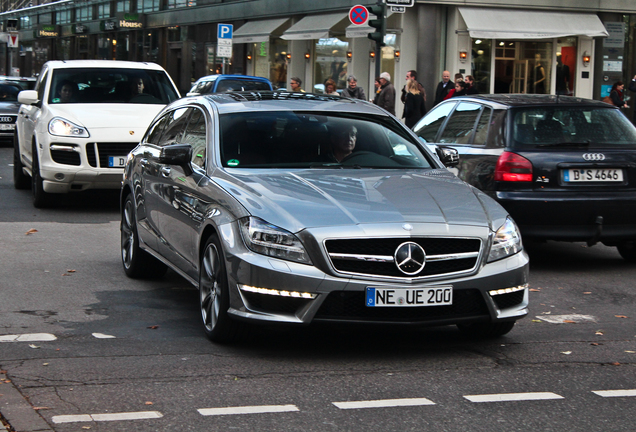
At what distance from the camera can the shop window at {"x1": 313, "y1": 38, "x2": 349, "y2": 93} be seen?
112 ft

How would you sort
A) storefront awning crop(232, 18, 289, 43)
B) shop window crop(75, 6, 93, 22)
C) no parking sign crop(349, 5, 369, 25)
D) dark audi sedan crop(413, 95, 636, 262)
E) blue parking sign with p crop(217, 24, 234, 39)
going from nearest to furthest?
dark audi sedan crop(413, 95, 636, 262)
no parking sign crop(349, 5, 369, 25)
blue parking sign with p crop(217, 24, 234, 39)
storefront awning crop(232, 18, 289, 43)
shop window crop(75, 6, 93, 22)

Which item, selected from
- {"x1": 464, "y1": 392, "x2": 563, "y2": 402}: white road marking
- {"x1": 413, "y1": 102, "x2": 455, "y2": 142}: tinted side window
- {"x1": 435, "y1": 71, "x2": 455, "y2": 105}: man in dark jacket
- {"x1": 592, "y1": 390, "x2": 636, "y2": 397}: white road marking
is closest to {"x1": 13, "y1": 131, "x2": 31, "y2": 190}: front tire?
{"x1": 413, "y1": 102, "x2": 455, "y2": 142}: tinted side window

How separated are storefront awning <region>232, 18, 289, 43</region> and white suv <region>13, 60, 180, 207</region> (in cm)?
2190

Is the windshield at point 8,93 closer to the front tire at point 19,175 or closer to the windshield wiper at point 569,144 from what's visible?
the front tire at point 19,175

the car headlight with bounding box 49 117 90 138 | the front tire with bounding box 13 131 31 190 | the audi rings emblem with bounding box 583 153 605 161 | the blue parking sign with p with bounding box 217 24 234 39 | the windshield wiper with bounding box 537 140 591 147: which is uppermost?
the blue parking sign with p with bounding box 217 24 234 39

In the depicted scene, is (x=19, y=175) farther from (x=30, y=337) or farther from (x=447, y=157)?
(x=30, y=337)

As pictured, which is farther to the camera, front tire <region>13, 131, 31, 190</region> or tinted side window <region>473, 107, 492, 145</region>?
front tire <region>13, 131, 31, 190</region>

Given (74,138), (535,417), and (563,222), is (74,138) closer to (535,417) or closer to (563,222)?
(563,222)

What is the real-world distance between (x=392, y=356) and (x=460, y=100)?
201 inches

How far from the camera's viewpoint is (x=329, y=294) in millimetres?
5492

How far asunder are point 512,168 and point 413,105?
12.8 m

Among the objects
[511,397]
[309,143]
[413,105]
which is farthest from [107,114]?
[413,105]

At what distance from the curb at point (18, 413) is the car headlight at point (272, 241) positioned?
1481mm

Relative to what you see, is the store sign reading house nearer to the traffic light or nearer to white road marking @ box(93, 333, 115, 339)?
the traffic light
